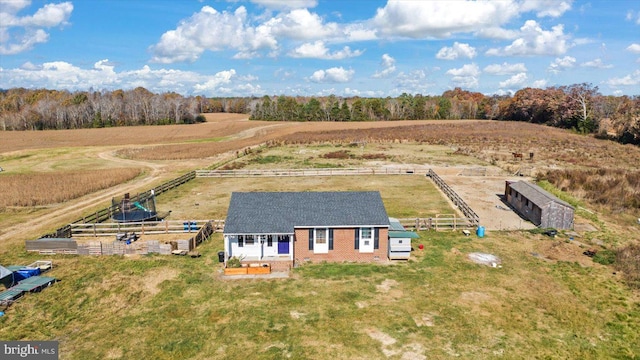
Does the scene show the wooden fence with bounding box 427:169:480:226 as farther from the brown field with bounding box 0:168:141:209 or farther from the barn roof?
the brown field with bounding box 0:168:141:209

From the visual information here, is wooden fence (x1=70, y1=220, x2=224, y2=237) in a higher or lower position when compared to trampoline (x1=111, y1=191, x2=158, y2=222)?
lower

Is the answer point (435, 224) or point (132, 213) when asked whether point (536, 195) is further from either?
point (132, 213)

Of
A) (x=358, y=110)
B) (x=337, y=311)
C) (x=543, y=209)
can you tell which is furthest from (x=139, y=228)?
(x=358, y=110)

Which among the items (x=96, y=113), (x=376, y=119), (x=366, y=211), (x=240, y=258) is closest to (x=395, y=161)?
(x=366, y=211)

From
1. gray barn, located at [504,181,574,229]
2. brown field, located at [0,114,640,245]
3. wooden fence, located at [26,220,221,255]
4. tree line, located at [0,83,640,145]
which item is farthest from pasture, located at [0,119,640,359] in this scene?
tree line, located at [0,83,640,145]

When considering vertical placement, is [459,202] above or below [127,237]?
above

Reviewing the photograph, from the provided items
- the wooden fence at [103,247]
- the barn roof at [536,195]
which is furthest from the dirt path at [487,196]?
the wooden fence at [103,247]
